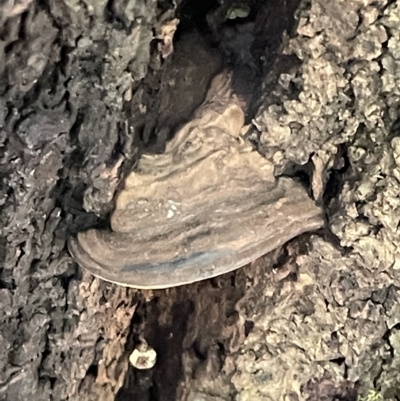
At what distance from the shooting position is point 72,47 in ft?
3.66

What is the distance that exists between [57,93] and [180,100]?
10.1 inches

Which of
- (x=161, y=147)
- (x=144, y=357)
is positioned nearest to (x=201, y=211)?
(x=161, y=147)

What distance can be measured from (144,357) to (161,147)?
626mm

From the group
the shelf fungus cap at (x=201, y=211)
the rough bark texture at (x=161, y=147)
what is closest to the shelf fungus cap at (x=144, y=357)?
the rough bark texture at (x=161, y=147)

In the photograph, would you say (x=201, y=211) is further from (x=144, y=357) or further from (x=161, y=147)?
(x=144, y=357)

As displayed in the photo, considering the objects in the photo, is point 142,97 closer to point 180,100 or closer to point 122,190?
point 180,100

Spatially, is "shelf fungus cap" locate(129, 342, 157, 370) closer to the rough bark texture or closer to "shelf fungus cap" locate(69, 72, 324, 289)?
the rough bark texture

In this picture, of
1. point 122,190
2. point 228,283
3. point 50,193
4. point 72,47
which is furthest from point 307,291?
point 72,47

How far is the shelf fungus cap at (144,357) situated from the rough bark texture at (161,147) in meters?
0.03

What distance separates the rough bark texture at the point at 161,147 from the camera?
112cm

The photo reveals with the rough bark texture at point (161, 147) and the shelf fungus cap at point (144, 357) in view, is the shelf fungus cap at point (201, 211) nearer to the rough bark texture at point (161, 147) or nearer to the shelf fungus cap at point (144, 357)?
the rough bark texture at point (161, 147)

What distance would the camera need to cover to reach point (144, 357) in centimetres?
166

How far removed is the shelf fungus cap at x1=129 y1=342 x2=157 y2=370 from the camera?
1.66 m

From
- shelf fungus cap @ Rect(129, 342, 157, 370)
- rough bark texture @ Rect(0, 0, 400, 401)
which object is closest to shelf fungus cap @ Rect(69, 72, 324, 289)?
rough bark texture @ Rect(0, 0, 400, 401)
